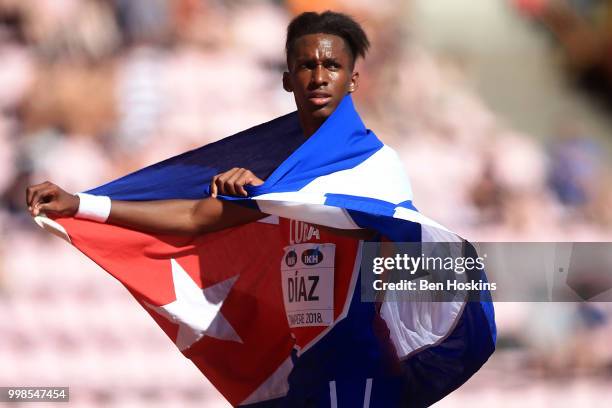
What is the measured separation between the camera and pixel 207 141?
8523mm

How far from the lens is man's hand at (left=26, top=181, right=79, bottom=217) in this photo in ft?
12.9

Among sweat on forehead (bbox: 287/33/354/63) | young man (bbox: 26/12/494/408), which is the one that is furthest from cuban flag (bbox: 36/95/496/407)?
sweat on forehead (bbox: 287/33/354/63)

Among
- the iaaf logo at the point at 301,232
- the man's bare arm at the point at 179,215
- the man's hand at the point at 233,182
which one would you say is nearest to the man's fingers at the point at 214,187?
the man's hand at the point at 233,182

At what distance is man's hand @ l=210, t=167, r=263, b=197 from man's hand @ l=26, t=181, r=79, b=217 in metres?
0.46

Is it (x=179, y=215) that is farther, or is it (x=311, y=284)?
(x=179, y=215)

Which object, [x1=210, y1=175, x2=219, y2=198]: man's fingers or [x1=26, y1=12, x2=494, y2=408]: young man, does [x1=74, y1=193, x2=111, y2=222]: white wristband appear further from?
[x1=210, y1=175, x2=219, y2=198]: man's fingers

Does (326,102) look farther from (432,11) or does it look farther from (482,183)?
(432,11)

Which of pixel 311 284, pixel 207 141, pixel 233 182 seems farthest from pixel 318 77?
pixel 207 141

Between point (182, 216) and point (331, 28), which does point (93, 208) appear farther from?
point (331, 28)

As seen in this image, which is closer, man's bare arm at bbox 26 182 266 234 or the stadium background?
man's bare arm at bbox 26 182 266 234

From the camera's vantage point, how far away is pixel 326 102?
13.3ft

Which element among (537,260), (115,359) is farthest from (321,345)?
(115,359)

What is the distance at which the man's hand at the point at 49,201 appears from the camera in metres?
3.94

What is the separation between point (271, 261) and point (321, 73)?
2.28 feet
